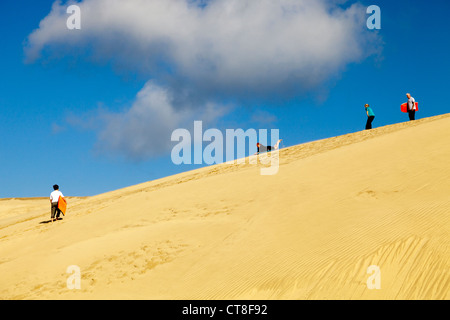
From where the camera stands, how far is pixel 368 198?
1074cm

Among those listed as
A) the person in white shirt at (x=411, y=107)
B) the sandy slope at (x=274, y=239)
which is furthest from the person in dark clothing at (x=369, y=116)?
the sandy slope at (x=274, y=239)

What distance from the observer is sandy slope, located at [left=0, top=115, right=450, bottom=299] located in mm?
7422

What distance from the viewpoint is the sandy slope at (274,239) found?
292 inches

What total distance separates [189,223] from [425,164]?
7.03 m

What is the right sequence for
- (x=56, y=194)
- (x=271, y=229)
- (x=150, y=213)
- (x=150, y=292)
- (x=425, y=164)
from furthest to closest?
(x=56, y=194), (x=150, y=213), (x=425, y=164), (x=271, y=229), (x=150, y=292)

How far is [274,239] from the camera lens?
378 inches

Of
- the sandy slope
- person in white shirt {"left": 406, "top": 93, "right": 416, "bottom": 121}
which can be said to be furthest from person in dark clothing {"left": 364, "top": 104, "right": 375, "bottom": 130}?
the sandy slope

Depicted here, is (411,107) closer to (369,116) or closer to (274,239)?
(369,116)

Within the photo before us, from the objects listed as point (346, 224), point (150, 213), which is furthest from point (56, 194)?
point (346, 224)

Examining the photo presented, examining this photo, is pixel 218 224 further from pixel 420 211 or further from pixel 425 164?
pixel 425 164

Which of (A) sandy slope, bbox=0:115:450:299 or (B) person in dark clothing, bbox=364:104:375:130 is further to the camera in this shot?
(B) person in dark clothing, bbox=364:104:375:130

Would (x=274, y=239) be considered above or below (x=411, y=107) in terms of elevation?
below

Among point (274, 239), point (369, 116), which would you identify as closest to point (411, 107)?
point (369, 116)

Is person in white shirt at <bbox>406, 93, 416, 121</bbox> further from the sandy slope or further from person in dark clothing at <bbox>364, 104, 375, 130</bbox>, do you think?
the sandy slope
